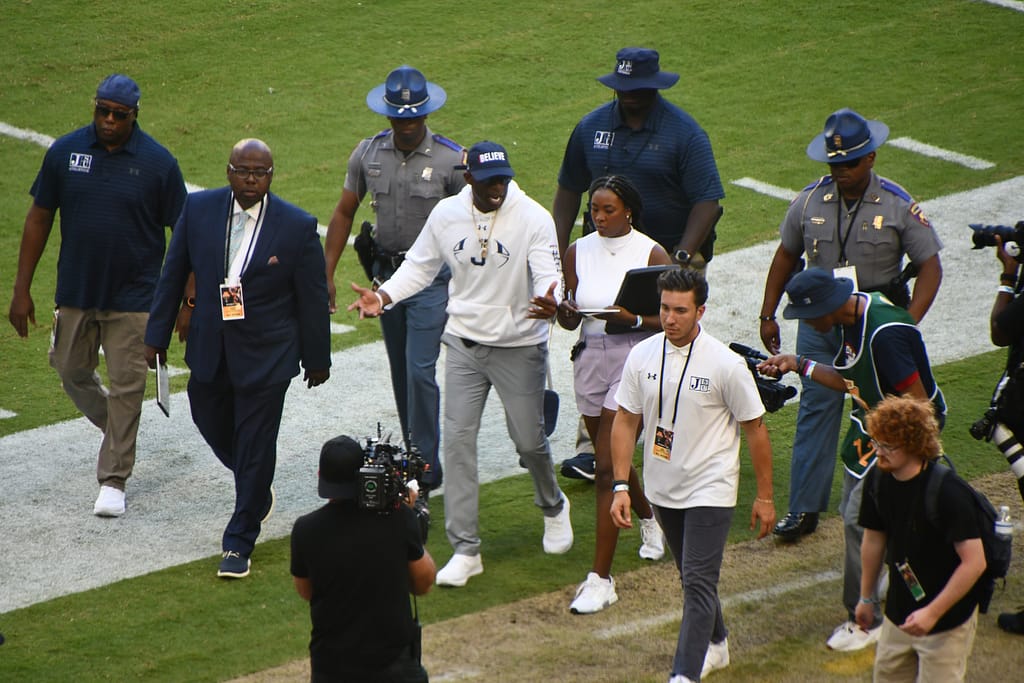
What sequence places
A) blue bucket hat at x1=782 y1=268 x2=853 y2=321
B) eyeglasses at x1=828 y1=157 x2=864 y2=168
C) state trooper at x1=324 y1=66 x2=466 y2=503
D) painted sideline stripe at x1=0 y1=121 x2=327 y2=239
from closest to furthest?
blue bucket hat at x1=782 y1=268 x2=853 y2=321
eyeglasses at x1=828 y1=157 x2=864 y2=168
state trooper at x1=324 y1=66 x2=466 y2=503
painted sideline stripe at x1=0 y1=121 x2=327 y2=239

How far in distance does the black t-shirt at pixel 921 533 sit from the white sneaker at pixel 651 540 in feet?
7.65

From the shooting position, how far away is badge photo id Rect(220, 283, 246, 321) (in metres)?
7.46

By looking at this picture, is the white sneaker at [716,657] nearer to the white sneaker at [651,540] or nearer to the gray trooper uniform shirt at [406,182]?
the white sneaker at [651,540]

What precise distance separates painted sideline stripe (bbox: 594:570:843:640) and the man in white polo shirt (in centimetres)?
76

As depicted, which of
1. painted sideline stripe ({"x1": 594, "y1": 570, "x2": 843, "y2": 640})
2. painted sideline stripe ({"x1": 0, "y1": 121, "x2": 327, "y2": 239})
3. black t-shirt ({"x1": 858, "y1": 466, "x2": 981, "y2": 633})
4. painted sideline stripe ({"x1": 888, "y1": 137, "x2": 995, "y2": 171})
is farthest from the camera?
painted sideline stripe ({"x1": 0, "y1": 121, "x2": 327, "y2": 239})

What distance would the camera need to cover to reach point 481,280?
7559mm

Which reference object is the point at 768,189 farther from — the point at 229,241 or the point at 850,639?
the point at 850,639

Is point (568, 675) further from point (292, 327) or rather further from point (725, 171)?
point (725, 171)

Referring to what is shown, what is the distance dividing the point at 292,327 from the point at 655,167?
2.32 m

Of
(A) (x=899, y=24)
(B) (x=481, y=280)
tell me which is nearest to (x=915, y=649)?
(B) (x=481, y=280)

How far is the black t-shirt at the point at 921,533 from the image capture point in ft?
17.4

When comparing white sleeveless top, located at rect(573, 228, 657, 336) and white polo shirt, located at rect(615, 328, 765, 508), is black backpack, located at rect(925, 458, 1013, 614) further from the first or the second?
white sleeveless top, located at rect(573, 228, 657, 336)

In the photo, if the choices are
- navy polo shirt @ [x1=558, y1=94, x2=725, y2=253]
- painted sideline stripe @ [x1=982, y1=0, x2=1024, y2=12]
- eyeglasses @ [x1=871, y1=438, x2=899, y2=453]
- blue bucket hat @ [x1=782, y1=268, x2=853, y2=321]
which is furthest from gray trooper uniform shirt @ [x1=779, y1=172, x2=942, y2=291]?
painted sideline stripe @ [x1=982, y1=0, x2=1024, y2=12]

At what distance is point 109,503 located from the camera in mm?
8242
